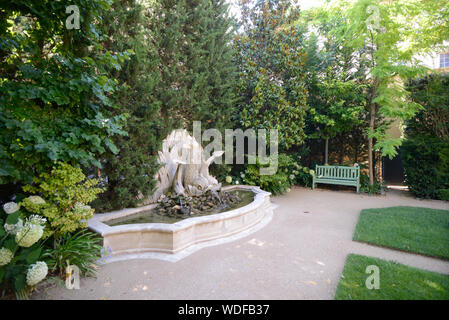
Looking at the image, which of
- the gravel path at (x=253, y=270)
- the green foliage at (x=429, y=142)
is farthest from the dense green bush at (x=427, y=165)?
the gravel path at (x=253, y=270)

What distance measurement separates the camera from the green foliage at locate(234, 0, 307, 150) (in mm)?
7996

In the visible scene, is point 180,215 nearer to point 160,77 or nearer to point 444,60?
point 160,77

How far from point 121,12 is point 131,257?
440 cm

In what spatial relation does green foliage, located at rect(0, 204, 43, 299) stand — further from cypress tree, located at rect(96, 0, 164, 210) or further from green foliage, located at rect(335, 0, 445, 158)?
green foliage, located at rect(335, 0, 445, 158)

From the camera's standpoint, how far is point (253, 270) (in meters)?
3.12

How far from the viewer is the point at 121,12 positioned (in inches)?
172

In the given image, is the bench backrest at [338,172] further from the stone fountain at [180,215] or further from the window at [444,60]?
the window at [444,60]

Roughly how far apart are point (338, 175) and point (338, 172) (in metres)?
0.12

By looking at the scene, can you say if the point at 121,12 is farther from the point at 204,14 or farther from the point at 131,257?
the point at 131,257

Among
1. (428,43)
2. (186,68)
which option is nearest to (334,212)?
(186,68)

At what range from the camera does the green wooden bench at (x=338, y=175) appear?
8742 mm

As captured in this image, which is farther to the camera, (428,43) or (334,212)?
(428,43)

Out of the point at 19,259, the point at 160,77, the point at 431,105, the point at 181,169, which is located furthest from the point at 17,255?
the point at 431,105
